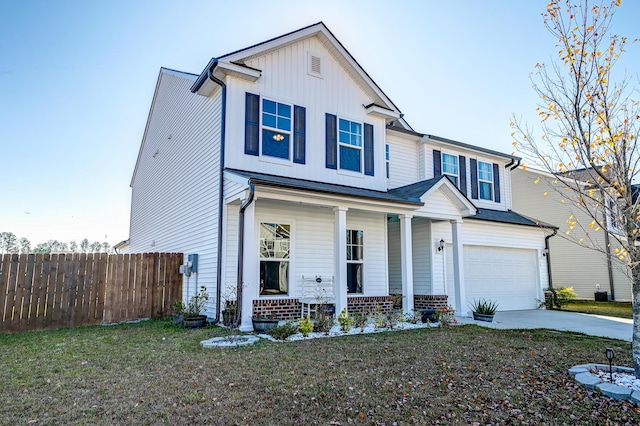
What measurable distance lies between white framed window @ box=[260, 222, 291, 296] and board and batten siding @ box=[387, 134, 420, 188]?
16.0ft

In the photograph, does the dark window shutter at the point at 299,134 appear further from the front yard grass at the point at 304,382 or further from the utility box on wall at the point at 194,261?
the front yard grass at the point at 304,382

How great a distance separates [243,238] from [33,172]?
44.6ft

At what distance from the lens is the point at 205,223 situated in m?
10.4

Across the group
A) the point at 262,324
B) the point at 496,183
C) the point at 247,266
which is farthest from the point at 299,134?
the point at 496,183

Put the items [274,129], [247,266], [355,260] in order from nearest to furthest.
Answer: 1. [247,266]
2. [274,129]
3. [355,260]

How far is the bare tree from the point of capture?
15.9ft

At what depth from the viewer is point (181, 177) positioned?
12.6 m

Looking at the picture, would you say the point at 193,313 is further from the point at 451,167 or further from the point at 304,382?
the point at 451,167

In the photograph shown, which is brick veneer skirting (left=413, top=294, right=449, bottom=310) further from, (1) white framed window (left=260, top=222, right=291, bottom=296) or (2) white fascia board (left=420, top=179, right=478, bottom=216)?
(1) white framed window (left=260, top=222, right=291, bottom=296)

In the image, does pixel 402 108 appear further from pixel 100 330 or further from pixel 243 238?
pixel 100 330

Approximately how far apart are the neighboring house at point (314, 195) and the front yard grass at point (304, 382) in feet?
8.87

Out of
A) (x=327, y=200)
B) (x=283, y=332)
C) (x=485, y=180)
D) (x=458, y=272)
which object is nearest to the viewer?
(x=283, y=332)

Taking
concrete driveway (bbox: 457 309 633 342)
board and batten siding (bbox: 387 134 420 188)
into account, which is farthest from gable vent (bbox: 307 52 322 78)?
concrete driveway (bbox: 457 309 633 342)

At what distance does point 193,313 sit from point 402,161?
8484 millimetres
